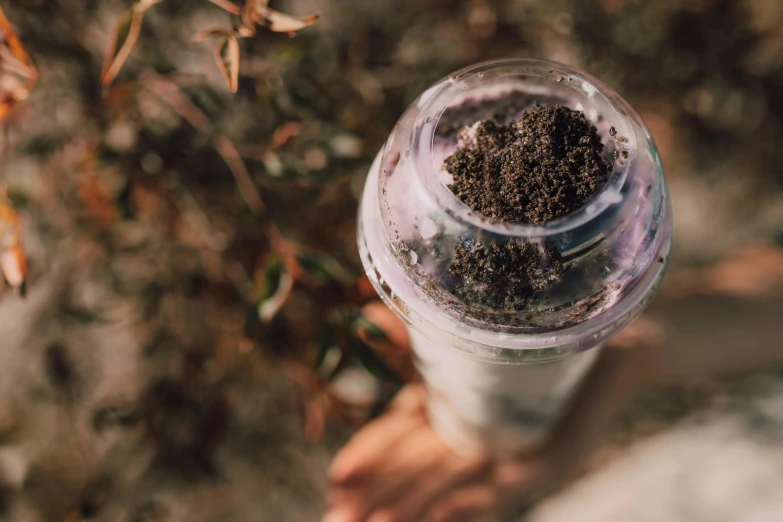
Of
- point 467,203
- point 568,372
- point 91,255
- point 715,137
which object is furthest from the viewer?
point 715,137


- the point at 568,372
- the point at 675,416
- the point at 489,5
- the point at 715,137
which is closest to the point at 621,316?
the point at 568,372

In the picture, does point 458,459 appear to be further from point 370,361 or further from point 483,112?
point 483,112

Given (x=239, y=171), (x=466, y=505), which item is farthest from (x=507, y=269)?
(x=466, y=505)

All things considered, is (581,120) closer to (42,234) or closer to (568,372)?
(568,372)

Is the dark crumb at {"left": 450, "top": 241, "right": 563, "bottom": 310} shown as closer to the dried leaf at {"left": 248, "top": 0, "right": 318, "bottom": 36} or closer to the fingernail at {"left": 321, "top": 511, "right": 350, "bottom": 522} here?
the dried leaf at {"left": 248, "top": 0, "right": 318, "bottom": 36}

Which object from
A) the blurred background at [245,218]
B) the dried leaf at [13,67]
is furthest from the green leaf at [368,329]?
the dried leaf at [13,67]

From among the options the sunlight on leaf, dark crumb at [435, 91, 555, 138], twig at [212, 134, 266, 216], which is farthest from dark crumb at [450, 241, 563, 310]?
the sunlight on leaf
